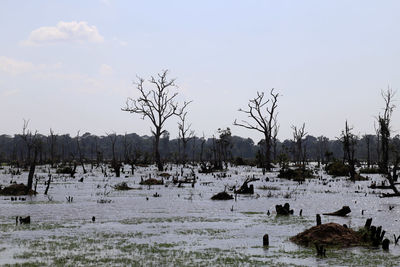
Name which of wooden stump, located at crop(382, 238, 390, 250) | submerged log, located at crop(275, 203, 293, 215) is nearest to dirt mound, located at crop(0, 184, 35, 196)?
submerged log, located at crop(275, 203, 293, 215)

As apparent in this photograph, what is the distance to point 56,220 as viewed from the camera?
17.2m

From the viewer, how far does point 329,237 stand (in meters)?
12.4

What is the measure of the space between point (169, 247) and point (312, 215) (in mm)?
8393

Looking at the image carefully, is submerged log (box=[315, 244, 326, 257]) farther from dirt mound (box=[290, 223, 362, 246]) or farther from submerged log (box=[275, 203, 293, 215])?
submerged log (box=[275, 203, 293, 215])

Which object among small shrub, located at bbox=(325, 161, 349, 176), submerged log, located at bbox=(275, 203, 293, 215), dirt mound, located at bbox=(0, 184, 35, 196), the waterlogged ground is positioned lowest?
the waterlogged ground

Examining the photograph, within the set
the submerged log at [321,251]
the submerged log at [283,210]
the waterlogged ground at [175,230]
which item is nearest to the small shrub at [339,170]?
the waterlogged ground at [175,230]

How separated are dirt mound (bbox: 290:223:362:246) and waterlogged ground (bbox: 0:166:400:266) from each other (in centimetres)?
41

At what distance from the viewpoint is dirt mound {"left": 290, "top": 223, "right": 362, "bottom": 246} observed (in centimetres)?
1231

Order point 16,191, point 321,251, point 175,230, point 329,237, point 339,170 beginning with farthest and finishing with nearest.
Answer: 1. point 339,170
2. point 16,191
3. point 175,230
4. point 329,237
5. point 321,251

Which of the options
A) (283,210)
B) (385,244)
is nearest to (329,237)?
(385,244)

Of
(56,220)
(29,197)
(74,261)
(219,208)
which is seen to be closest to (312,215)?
(219,208)

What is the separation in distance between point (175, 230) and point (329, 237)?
4.93 metres

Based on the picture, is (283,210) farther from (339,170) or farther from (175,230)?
(339,170)

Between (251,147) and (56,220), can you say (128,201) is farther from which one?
(251,147)
